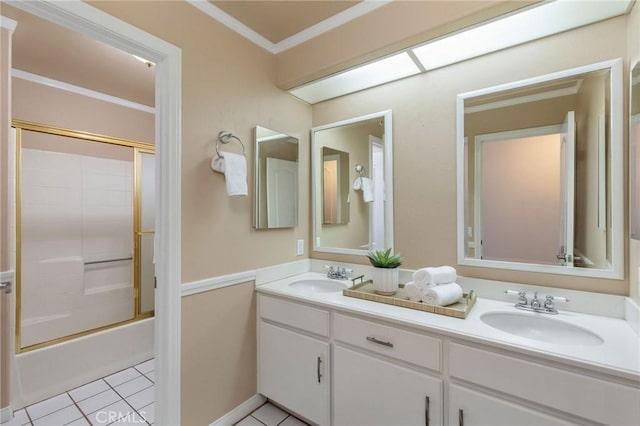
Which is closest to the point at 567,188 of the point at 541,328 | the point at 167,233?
the point at 541,328

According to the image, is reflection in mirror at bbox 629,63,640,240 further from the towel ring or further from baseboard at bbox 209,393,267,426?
baseboard at bbox 209,393,267,426

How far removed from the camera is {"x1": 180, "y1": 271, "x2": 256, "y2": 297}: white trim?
1505 millimetres

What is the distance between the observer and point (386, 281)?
1586 millimetres

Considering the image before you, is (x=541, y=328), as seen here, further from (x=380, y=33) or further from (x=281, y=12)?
(x=281, y=12)

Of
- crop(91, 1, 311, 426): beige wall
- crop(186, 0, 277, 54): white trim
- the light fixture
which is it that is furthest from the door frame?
the light fixture

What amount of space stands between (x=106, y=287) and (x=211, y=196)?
1.93 m

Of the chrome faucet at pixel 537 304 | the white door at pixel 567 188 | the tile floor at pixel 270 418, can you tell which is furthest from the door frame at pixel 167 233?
the white door at pixel 567 188

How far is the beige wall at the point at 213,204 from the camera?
4.93 feet

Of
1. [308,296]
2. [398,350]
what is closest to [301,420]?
[308,296]

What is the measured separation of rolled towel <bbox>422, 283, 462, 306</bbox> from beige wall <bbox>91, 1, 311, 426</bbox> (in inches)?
43.3

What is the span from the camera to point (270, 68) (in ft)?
6.57

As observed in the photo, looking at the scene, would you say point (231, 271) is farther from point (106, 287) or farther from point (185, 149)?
point (106, 287)

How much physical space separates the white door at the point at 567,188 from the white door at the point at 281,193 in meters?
1.64

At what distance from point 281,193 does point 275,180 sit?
110 mm
